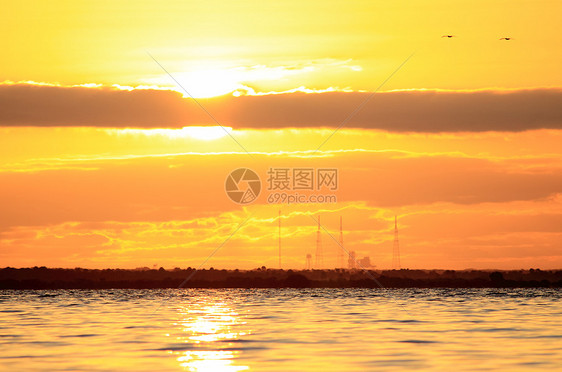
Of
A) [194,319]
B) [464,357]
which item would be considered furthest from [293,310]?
[464,357]

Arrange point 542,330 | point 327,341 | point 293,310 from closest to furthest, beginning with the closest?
point 327,341
point 542,330
point 293,310

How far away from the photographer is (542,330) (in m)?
57.9

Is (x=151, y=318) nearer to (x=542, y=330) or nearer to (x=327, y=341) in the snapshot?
(x=327, y=341)

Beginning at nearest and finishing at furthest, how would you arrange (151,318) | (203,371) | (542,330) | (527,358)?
(203,371) < (527,358) < (542,330) < (151,318)

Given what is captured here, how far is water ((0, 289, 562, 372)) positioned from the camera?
41.7 m

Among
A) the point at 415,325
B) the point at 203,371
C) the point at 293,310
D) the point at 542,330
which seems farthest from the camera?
the point at 293,310

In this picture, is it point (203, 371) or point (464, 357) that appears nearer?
point (203, 371)

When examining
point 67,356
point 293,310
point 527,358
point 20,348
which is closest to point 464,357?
point 527,358

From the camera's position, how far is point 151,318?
70.9m

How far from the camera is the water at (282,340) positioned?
41688 millimetres

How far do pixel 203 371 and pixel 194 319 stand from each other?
33.3m

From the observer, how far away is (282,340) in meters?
51.6

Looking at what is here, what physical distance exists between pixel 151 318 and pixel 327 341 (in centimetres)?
2285

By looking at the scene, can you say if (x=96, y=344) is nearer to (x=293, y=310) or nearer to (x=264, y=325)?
(x=264, y=325)
